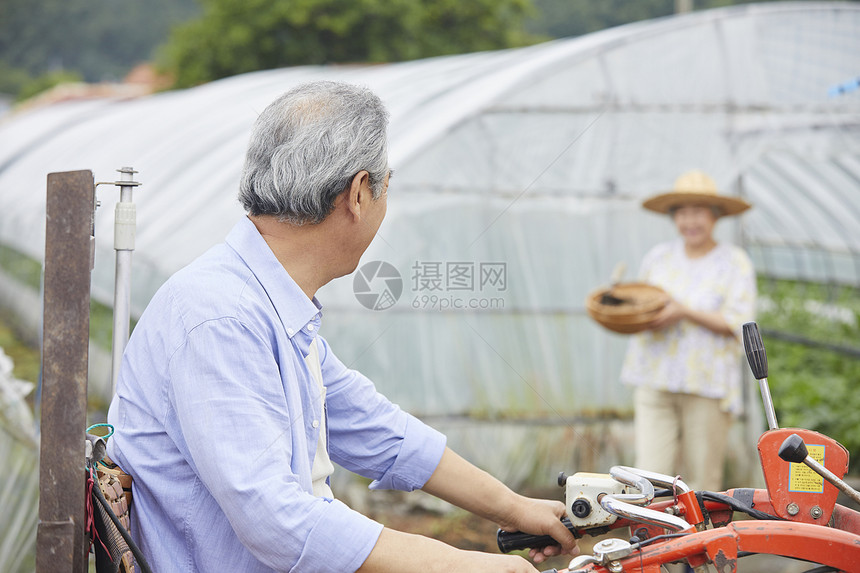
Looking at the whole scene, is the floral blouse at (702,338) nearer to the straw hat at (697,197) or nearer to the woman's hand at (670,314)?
the woman's hand at (670,314)

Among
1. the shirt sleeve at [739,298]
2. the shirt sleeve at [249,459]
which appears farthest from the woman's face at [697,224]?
the shirt sleeve at [249,459]

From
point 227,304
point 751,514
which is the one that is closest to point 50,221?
point 227,304

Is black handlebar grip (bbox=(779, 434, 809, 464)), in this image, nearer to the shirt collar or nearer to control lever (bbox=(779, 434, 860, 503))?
control lever (bbox=(779, 434, 860, 503))

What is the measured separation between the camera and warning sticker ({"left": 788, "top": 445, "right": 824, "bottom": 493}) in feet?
4.76

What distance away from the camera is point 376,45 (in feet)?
48.4

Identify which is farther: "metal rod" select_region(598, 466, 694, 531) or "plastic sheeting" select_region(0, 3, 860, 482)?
"plastic sheeting" select_region(0, 3, 860, 482)

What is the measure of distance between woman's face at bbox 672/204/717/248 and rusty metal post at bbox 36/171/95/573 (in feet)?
10.3

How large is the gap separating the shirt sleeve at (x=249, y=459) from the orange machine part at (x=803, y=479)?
676 mm

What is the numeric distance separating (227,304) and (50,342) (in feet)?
0.91

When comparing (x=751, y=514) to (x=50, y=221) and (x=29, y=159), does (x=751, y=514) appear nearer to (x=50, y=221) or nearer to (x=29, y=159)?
(x=50, y=221)

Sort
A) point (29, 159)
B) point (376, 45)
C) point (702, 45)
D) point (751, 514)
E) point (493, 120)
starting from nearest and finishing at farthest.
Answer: point (751, 514)
point (493, 120)
point (702, 45)
point (29, 159)
point (376, 45)

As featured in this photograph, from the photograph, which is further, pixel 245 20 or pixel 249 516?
pixel 245 20

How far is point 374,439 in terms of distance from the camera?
1734 millimetres
